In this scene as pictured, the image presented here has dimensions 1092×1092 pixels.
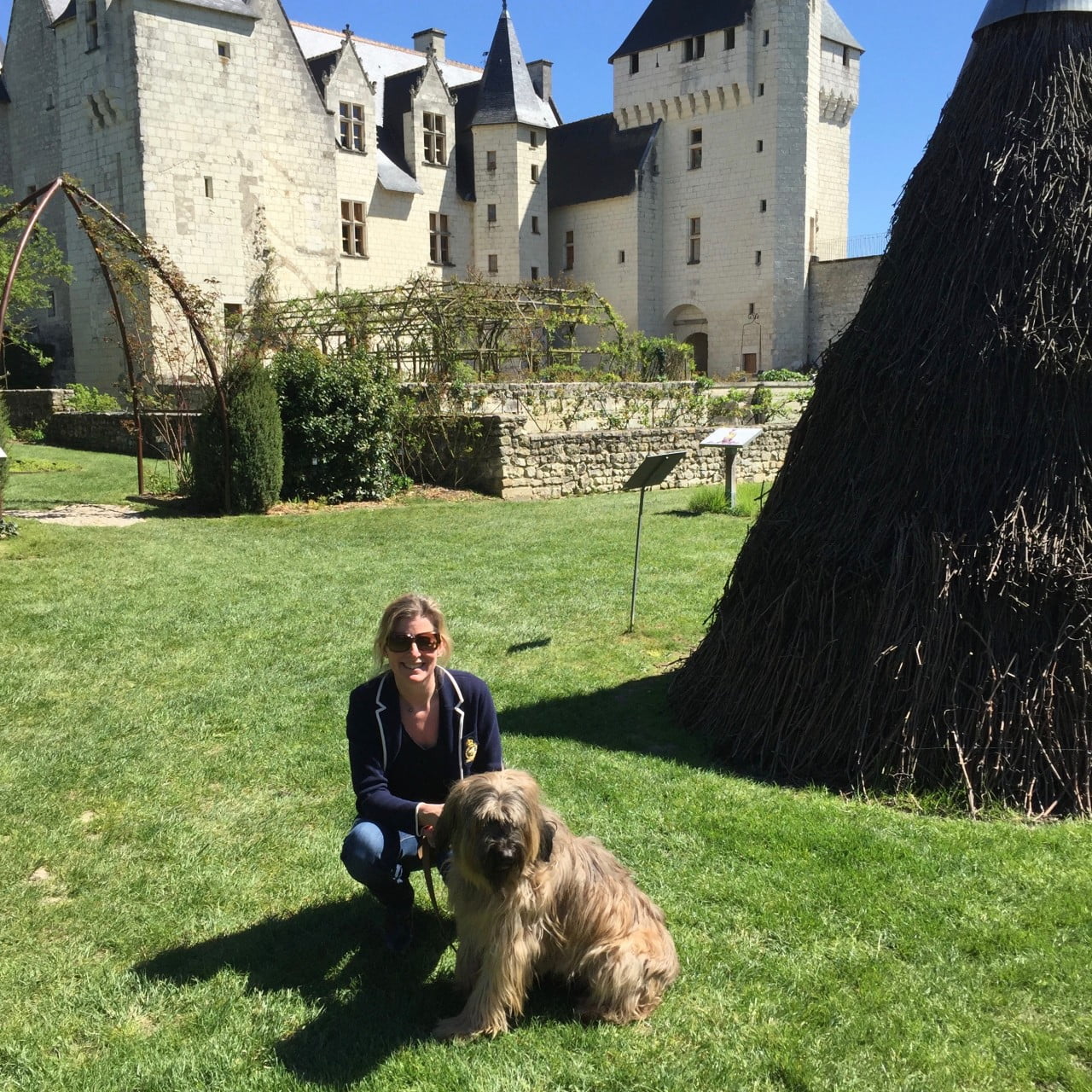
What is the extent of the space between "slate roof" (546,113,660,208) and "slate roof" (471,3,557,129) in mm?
3210

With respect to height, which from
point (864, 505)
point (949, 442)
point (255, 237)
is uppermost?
point (255, 237)

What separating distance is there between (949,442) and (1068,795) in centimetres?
180

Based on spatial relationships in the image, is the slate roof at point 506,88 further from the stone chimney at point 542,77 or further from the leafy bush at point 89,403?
the leafy bush at point 89,403

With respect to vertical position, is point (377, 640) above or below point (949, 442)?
below

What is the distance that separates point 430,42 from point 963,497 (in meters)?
45.5

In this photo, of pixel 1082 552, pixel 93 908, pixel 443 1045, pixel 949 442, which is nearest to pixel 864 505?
pixel 949 442

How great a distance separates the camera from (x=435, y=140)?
1533 inches

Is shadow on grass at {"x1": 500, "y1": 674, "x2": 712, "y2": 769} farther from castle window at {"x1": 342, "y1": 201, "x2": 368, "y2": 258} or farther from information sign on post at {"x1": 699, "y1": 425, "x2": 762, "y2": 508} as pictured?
castle window at {"x1": 342, "y1": 201, "x2": 368, "y2": 258}

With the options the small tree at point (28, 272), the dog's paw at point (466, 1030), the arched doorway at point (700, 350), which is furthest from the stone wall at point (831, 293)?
the dog's paw at point (466, 1030)

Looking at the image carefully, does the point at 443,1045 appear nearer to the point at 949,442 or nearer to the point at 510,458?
the point at 949,442

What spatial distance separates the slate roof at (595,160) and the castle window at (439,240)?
5.56 meters

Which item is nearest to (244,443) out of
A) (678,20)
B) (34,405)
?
(34,405)

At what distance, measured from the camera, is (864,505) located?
5.26 m

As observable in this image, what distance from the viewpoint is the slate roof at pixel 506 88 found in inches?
1531
